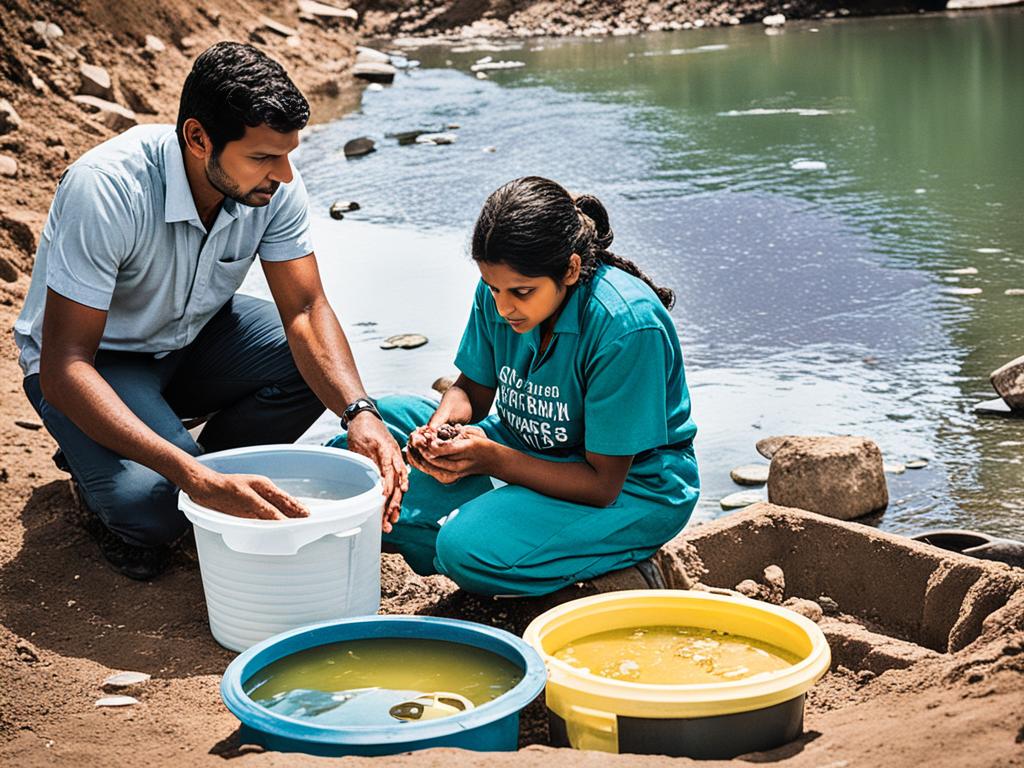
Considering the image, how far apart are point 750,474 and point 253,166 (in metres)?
1.73

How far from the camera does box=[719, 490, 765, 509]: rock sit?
3672mm

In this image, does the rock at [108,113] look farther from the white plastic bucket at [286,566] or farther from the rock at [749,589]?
the rock at [749,589]

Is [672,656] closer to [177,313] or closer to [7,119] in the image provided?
[177,313]

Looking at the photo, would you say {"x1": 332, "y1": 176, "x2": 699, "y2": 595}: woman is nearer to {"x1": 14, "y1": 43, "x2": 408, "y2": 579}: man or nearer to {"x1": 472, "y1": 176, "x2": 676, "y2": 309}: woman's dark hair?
{"x1": 472, "y1": 176, "x2": 676, "y2": 309}: woman's dark hair

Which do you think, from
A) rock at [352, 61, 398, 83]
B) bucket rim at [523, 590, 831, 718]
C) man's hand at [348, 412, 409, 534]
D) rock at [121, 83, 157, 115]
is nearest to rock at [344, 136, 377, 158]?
rock at [121, 83, 157, 115]

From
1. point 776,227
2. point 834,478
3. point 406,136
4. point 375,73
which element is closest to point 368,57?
point 375,73

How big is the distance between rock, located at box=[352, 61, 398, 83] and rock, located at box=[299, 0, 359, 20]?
2322mm

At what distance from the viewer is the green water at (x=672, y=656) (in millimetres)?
2385

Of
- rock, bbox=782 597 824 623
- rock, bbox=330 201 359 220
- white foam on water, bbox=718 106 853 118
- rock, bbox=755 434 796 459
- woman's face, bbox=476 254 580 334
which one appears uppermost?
white foam on water, bbox=718 106 853 118

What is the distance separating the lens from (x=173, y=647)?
274 cm

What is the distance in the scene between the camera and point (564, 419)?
2.81 metres

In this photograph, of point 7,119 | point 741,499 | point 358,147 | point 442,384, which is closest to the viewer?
point 741,499

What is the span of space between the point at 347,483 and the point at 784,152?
5612 millimetres

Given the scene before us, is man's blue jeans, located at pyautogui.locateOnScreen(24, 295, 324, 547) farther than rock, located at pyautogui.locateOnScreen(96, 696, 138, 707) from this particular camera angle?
Yes
